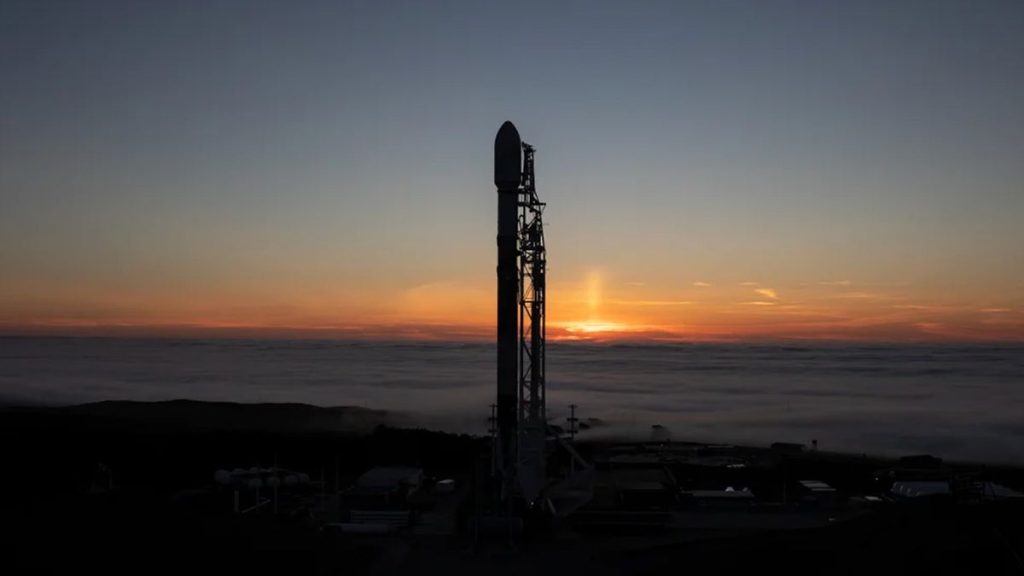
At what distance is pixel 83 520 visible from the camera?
1589 cm

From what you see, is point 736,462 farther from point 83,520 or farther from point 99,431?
point 99,431

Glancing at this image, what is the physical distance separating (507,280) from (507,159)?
3.38 metres

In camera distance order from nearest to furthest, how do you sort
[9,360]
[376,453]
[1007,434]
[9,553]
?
1. [9,553]
2. [376,453]
3. [1007,434]
4. [9,360]

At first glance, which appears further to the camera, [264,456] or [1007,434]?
[1007,434]

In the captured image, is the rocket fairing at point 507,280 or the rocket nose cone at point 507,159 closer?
the rocket fairing at point 507,280

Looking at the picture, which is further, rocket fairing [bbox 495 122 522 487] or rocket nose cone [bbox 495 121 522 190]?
rocket nose cone [bbox 495 121 522 190]

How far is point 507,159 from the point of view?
22547mm

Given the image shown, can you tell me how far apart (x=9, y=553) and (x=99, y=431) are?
37322 mm

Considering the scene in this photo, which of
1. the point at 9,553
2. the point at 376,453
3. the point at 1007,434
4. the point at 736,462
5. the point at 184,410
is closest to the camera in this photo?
the point at 9,553

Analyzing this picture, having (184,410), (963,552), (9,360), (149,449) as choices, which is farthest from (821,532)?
(9,360)

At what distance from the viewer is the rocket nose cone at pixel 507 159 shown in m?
22.5

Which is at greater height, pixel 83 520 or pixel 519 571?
pixel 83 520

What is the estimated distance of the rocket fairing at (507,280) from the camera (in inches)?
868

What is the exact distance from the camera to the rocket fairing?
2205 centimetres
